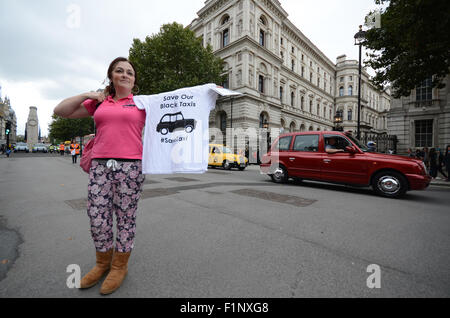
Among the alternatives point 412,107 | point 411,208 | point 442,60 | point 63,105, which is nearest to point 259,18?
point 412,107

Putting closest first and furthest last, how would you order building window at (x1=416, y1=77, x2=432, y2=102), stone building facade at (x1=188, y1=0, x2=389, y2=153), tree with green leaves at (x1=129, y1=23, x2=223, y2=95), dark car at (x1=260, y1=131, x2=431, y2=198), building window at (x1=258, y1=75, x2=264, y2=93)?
dark car at (x1=260, y1=131, x2=431, y2=198) → building window at (x1=416, y1=77, x2=432, y2=102) → tree with green leaves at (x1=129, y1=23, x2=223, y2=95) → stone building facade at (x1=188, y1=0, x2=389, y2=153) → building window at (x1=258, y1=75, x2=264, y2=93)

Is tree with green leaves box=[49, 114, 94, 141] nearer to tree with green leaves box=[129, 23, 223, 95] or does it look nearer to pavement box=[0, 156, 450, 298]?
tree with green leaves box=[129, 23, 223, 95]

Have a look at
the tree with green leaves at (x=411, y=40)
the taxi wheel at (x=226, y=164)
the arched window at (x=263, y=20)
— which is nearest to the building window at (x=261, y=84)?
the arched window at (x=263, y=20)

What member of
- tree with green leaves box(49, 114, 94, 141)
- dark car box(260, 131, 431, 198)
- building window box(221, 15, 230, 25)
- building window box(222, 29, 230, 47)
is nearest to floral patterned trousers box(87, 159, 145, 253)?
dark car box(260, 131, 431, 198)

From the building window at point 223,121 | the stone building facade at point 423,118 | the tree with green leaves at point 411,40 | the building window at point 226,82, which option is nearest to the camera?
the tree with green leaves at point 411,40

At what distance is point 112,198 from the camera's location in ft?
6.32

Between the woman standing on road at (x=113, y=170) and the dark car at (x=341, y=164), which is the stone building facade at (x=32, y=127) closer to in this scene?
the dark car at (x=341, y=164)

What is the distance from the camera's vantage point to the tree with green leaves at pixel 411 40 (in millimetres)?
7551

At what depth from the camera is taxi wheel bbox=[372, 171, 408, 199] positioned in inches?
227

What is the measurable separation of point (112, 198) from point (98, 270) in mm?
683

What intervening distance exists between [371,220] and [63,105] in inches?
189

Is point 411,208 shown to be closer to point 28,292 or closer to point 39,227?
point 28,292

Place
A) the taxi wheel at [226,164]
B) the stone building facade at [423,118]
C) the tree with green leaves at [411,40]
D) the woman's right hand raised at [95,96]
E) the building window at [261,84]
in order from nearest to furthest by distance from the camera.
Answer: the woman's right hand raised at [95,96]
the tree with green leaves at [411,40]
the taxi wheel at [226,164]
the stone building facade at [423,118]
the building window at [261,84]

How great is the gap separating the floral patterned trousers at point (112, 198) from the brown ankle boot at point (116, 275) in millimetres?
70
